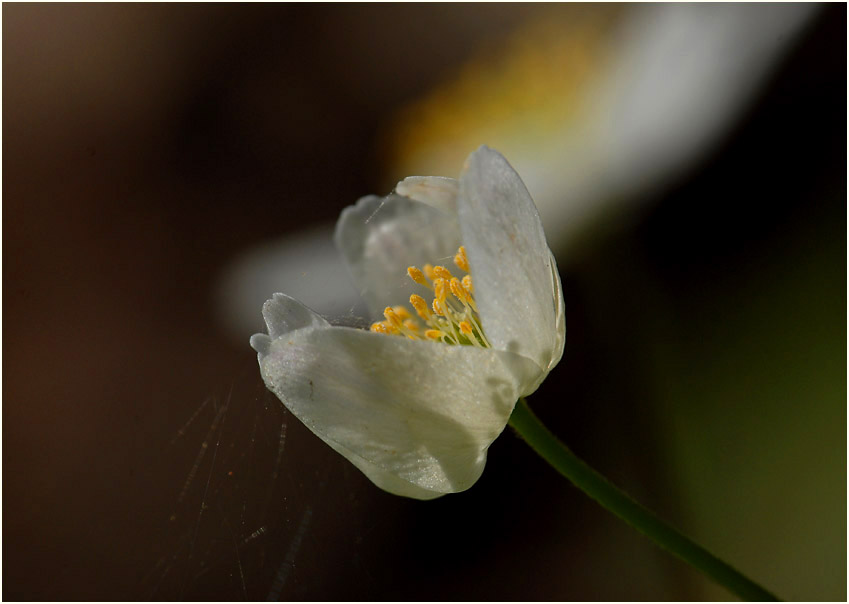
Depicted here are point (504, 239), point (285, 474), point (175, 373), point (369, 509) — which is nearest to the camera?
point (504, 239)

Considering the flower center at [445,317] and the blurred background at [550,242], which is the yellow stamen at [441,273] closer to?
the flower center at [445,317]

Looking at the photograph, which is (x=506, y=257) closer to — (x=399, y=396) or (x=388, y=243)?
(x=399, y=396)

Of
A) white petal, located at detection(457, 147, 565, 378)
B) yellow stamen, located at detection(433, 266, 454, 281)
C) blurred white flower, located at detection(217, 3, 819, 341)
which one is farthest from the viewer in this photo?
blurred white flower, located at detection(217, 3, 819, 341)

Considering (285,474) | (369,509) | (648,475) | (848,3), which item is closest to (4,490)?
(369,509)

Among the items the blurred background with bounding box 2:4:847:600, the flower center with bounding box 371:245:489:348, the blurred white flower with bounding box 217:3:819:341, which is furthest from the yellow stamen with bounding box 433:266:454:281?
the blurred white flower with bounding box 217:3:819:341

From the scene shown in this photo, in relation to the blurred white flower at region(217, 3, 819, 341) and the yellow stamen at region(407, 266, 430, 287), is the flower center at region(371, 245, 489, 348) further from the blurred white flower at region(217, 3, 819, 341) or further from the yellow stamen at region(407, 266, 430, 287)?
the blurred white flower at region(217, 3, 819, 341)

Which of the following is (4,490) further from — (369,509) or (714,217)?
(714,217)
